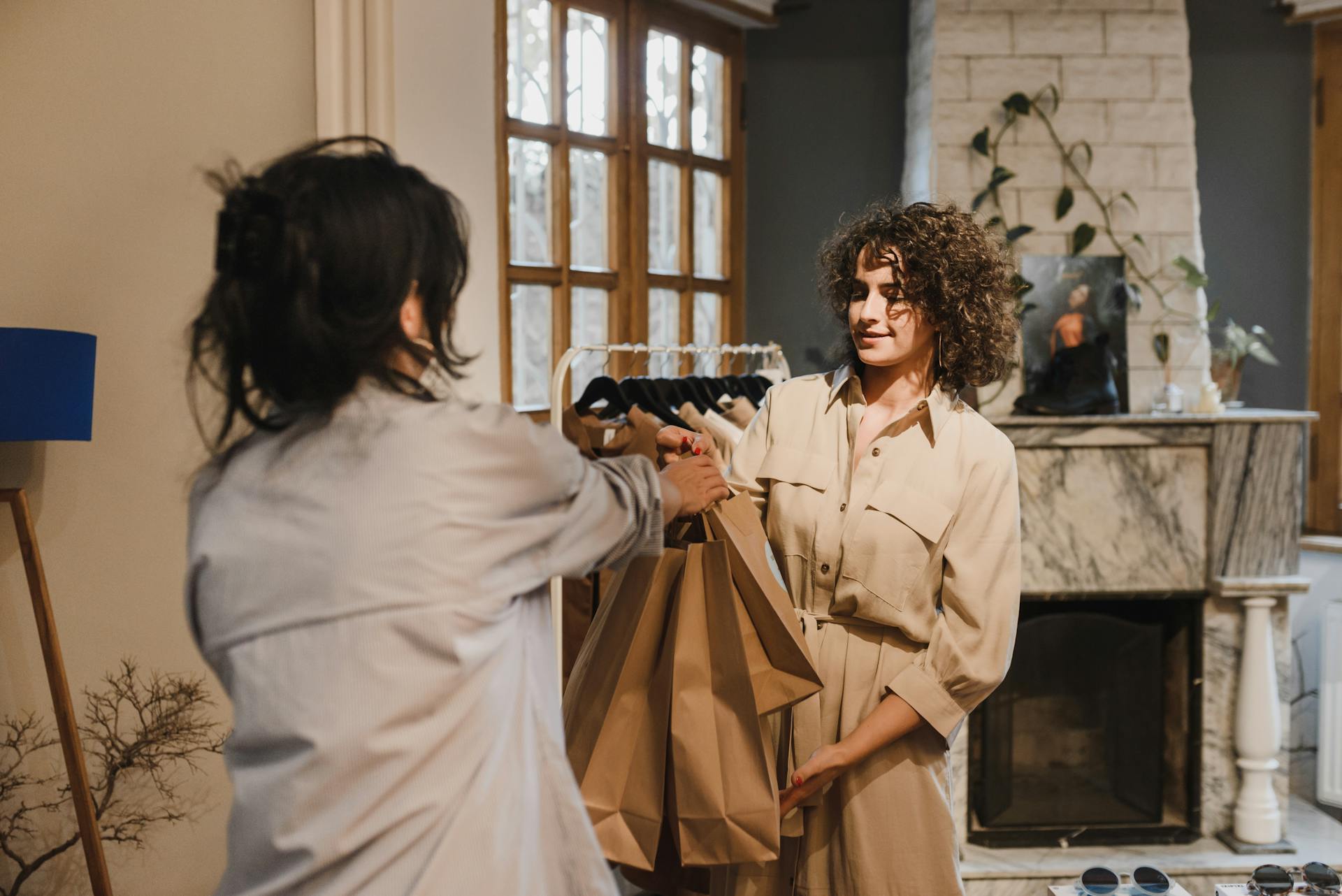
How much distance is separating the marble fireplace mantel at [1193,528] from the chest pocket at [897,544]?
1.88m

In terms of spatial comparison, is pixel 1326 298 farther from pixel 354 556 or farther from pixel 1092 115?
pixel 354 556

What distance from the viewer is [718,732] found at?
1.36m

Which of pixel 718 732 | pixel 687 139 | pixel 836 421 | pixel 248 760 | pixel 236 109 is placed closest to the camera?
pixel 248 760

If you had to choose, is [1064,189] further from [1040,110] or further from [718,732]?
[718,732]

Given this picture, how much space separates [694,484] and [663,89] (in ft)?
8.49

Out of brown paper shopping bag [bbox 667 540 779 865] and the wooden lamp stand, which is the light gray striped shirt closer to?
brown paper shopping bag [bbox 667 540 779 865]

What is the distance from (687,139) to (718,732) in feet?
8.81

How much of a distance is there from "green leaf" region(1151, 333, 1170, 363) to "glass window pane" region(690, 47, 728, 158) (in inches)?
62.9

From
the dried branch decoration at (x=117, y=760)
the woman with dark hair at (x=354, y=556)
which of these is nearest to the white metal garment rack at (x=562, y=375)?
the dried branch decoration at (x=117, y=760)

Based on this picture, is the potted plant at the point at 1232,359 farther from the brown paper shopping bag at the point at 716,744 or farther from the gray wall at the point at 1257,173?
the brown paper shopping bag at the point at 716,744

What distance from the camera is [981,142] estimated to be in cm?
345

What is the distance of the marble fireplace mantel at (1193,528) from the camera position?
3330mm

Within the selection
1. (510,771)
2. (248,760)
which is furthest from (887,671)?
(248,760)

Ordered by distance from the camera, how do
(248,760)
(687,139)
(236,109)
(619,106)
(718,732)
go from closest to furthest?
(248,760)
(718,732)
(236,109)
(619,106)
(687,139)
